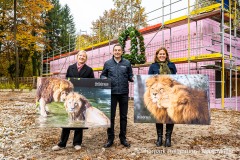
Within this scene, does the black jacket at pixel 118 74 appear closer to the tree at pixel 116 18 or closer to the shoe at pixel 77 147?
the shoe at pixel 77 147

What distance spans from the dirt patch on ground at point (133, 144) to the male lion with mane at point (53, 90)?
0.32 metres

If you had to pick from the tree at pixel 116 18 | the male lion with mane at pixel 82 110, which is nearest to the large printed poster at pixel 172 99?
the male lion with mane at pixel 82 110

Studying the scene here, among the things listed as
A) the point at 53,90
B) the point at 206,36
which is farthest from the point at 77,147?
the point at 206,36

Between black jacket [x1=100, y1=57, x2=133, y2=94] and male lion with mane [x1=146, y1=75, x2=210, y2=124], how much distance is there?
0.39 metres

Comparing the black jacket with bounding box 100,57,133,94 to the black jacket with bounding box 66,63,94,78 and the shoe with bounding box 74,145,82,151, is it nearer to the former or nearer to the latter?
the black jacket with bounding box 66,63,94,78

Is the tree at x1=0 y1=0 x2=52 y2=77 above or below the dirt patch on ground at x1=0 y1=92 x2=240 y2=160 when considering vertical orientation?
above

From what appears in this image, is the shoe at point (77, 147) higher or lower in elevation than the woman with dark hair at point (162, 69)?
lower

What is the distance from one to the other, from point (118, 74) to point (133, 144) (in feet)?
4.33

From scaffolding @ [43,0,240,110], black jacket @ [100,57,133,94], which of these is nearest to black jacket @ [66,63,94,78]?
black jacket @ [100,57,133,94]

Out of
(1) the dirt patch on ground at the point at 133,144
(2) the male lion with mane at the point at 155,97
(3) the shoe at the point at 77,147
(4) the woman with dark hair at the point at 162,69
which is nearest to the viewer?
(1) the dirt patch on ground at the point at 133,144

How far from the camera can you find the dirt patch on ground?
149 inches

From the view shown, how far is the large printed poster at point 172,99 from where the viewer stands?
4.04 metres

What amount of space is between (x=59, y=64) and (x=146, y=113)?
81.1ft

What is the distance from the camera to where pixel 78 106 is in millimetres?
3945
